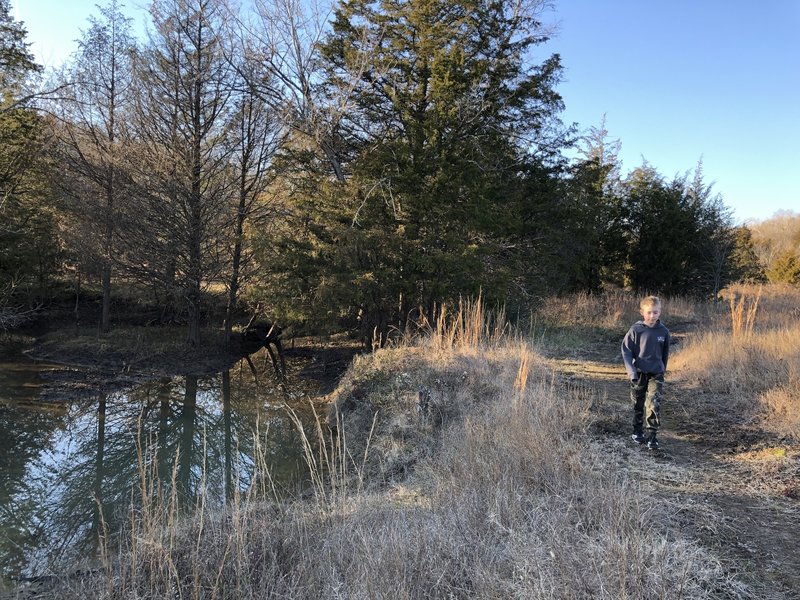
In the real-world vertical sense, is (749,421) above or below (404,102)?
below

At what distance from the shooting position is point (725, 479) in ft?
13.6

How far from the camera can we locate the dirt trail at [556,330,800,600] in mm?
2934

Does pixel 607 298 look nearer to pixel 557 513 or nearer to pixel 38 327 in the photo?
pixel 557 513

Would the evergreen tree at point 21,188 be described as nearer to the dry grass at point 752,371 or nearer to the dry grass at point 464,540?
the dry grass at point 464,540

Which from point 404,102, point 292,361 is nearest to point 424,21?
point 404,102

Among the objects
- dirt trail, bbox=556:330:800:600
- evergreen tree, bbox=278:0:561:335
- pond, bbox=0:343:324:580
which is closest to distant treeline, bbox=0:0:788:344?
evergreen tree, bbox=278:0:561:335

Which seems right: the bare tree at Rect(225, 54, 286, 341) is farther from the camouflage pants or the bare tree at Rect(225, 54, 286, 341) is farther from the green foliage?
the green foliage

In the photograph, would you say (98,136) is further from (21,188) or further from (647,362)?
(647,362)

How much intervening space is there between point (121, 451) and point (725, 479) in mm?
8723

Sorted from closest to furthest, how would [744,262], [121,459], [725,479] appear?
[725,479] < [121,459] < [744,262]

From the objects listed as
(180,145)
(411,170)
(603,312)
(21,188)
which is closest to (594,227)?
(603,312)

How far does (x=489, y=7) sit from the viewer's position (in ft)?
51.4

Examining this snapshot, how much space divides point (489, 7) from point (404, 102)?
580 cm

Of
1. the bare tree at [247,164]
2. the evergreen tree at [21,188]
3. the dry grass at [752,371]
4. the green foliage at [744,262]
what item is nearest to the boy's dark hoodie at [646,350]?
the dry grass at [752,371]
